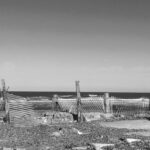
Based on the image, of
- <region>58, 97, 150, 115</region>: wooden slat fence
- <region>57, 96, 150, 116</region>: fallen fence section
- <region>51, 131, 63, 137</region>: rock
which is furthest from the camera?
<region>58, 97, 150, 115</region>: wooden slat fence

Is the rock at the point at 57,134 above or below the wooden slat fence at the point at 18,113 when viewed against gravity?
below

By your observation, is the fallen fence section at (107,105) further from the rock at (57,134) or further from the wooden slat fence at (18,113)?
the rock at (57,134)

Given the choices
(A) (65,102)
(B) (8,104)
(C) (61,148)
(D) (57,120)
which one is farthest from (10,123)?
(A) (65,102)

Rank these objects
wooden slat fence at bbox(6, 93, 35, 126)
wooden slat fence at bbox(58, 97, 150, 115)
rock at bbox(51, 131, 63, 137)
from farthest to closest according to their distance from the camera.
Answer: wooden slat fence at bbox(58, 97, 150, 115), wooden slat fence at bbox(6, 93, 35, 126), rock at bbox(51, 131, 63, 137)

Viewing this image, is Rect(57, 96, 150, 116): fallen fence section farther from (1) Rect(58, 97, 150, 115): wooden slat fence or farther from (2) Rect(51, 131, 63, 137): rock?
(2) Rect(51, 131, 63, 137): rock

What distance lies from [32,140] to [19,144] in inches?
33.0

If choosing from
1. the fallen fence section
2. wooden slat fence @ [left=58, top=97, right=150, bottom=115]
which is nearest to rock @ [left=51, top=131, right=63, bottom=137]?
the fallen fence section

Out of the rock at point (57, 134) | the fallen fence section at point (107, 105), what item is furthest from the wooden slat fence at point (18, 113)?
the fallen fence section at point (107, 105)

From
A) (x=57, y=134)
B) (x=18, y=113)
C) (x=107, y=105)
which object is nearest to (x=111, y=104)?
(x=107, y=105)

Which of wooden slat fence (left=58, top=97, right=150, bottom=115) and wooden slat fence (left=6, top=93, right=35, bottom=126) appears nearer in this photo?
wooden slat fence (left=6, top=93, right=35, bottom=126)

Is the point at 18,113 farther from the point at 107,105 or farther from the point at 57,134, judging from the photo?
the point at 107,105

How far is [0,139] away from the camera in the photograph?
1405cm

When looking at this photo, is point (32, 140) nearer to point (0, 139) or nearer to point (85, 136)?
point (0, 139)

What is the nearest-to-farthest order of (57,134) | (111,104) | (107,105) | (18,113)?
(57,134) → (18,113) → (107,105) → (111,104)
